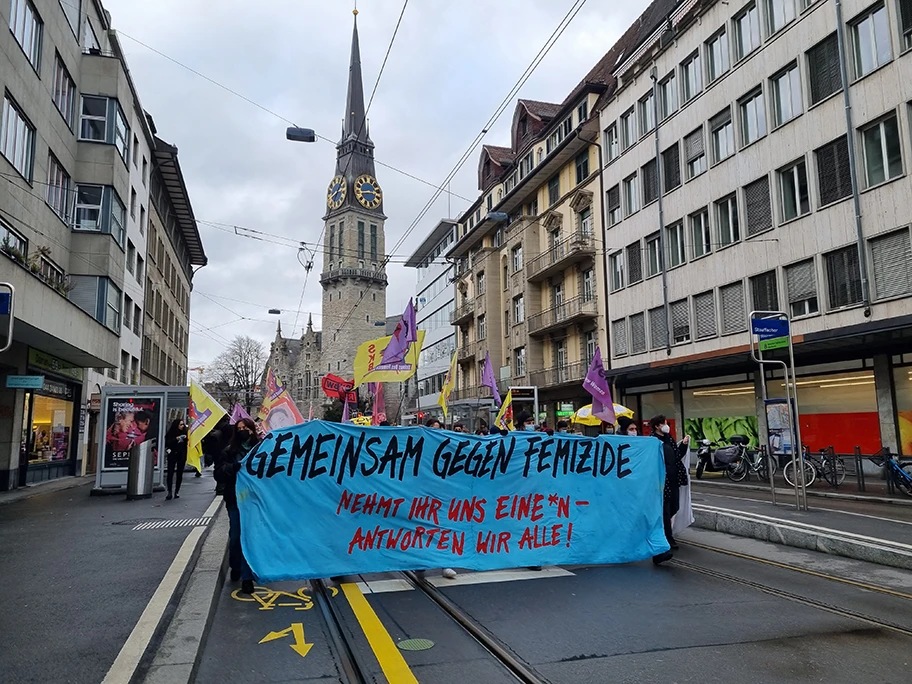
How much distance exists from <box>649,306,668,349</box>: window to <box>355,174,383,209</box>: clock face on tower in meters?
82.7

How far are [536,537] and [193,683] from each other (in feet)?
14.1

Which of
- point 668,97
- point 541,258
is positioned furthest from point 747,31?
point 541,258

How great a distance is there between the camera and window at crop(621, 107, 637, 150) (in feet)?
108

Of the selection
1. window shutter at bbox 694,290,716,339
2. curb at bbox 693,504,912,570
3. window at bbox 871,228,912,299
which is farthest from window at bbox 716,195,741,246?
curb at bbox 693,504,912,570

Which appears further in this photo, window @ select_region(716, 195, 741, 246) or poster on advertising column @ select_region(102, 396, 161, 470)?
window @ select_region(716, 195, 741, 246)

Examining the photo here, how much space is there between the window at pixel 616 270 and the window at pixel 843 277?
1214 centimetres

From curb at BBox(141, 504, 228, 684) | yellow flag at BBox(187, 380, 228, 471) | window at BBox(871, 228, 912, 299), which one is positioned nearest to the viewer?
curb at BBox(141, 504, 228, 684)

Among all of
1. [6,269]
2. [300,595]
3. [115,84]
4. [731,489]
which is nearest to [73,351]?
[6,269]

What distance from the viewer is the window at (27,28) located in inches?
711

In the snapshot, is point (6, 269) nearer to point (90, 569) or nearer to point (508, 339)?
point (90, 569)

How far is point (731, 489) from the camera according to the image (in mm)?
18797

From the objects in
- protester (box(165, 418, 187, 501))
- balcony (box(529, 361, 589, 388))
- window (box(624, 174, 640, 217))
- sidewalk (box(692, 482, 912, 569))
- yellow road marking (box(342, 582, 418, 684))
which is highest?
window (box(624, 174, 640, 217))

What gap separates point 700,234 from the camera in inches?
1108

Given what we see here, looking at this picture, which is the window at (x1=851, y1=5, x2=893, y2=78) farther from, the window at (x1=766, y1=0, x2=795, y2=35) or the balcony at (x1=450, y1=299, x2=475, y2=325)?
the balcony at (x1=450, y1=299, x2=475, y2=325)
